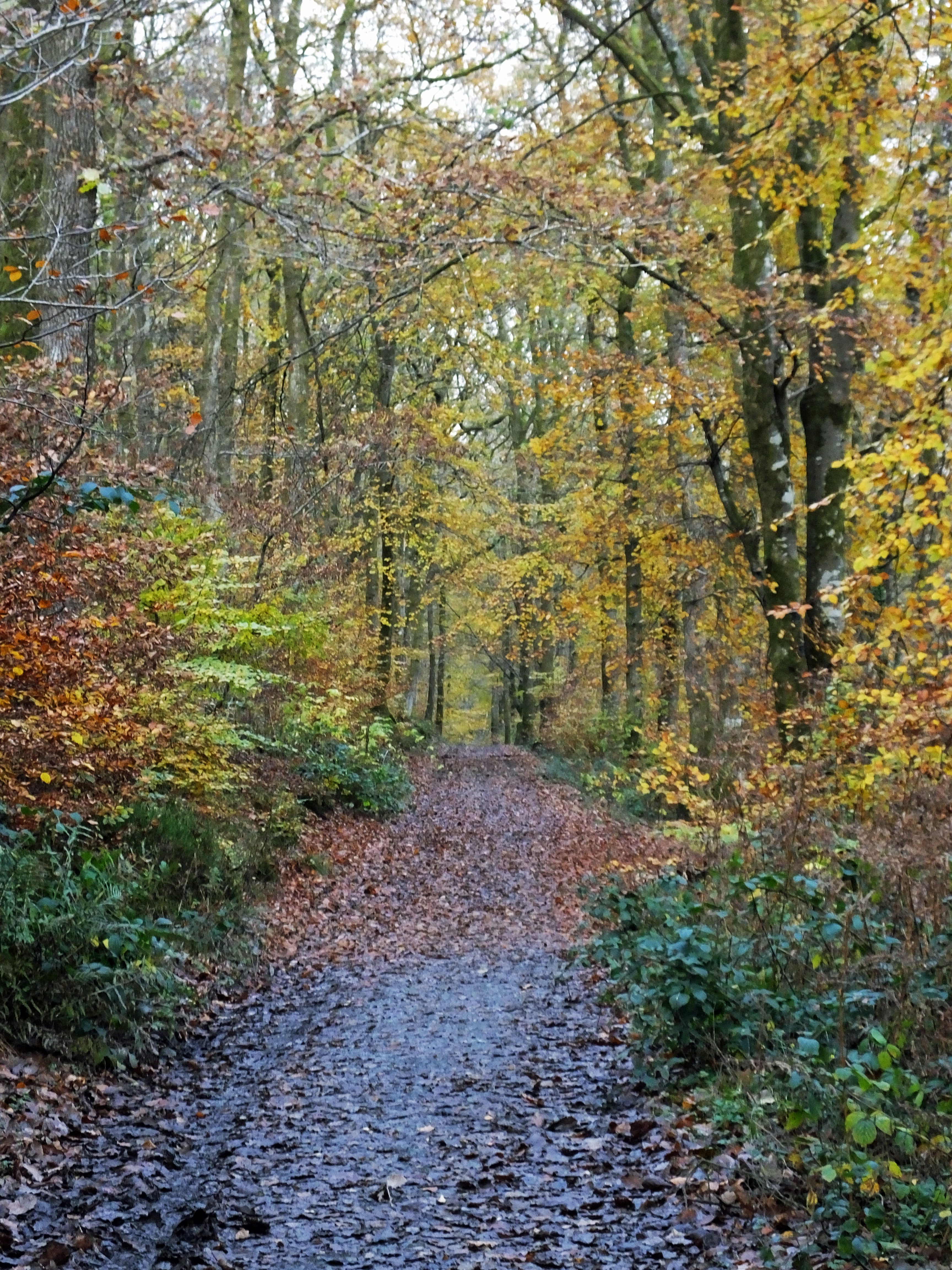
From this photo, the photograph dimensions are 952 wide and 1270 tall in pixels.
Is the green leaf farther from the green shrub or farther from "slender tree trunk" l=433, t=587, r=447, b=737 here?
"slender tree trunk" l=433, t=587, r=447, b=737

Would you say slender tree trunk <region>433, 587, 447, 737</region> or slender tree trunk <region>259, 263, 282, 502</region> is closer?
slender tree trunk <region>259, 263, 282, 502</region>

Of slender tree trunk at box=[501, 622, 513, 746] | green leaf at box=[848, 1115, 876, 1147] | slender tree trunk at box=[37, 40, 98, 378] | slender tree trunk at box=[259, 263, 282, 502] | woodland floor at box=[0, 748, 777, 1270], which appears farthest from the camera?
slender tree trunk at box=[501, 622, 513, 746]

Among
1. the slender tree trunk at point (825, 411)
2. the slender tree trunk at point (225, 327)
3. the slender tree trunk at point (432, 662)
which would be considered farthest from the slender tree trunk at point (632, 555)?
the slender tree trunk at point (432, 662)

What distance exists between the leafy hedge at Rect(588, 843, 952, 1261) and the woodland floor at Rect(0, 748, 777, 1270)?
0.36 m

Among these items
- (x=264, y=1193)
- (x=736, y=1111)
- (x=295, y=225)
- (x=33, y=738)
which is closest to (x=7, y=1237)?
(x=264, y=1193)

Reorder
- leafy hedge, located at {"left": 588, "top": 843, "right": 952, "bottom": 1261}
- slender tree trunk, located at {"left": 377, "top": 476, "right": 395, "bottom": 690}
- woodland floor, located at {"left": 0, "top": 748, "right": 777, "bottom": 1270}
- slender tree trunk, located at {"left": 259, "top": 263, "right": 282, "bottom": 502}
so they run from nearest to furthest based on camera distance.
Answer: leafy hedge, located at {"left": 588, "top": 843, "right": 952, "bottom": 1261}, woodland floor, located at {"left": 0, "top": 748, "right": 777, "bottom": 1270}, slender tree trunk, located at {"left": 259, "top": 263, "right": 282, "bottom": 502}, slender tree trunk, located at {"left": 377, "top": 476, "right": 395, "bottom": 690}

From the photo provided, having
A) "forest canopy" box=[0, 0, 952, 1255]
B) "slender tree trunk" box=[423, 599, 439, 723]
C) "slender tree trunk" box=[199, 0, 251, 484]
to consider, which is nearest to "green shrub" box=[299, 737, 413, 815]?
"forest canopy" box=[0, 0, 952, 1255]

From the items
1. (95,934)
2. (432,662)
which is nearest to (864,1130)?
(95,934)

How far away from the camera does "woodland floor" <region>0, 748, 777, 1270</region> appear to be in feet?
13.6

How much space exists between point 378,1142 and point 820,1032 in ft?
7.85

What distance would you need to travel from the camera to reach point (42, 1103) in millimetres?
5070

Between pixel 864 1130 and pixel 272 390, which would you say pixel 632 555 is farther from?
pixel 864 1130

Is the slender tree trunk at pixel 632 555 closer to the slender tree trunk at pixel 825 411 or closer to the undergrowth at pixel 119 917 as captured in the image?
the slender tree trunk at pixel 825 411

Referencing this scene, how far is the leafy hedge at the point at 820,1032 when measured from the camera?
12.4 ft
